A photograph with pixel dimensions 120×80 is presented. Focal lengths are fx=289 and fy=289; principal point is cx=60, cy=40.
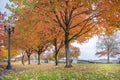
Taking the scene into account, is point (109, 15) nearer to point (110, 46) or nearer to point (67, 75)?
point (67, 75)

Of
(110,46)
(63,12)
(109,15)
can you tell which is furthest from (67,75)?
(110,46)

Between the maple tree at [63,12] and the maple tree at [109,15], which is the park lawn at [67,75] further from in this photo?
the maple tree at [63,12]

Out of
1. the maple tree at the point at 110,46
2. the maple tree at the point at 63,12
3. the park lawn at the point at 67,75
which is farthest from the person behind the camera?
the maple tree at the point at 110,46

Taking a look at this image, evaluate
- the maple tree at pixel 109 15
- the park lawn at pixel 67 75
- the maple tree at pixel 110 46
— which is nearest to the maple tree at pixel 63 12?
the maple tree at pixel 109 15

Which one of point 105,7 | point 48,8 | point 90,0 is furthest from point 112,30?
point 90,0

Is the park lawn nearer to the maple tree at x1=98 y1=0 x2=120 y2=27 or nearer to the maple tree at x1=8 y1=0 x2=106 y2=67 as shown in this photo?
the maple tree at x1=98 y1=0 x2=120 y2=27

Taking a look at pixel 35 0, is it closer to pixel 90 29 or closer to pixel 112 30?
pixel 90 29

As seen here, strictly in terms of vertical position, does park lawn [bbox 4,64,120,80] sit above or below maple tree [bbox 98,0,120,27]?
below

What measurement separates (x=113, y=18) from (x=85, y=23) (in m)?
Answer: 4.64

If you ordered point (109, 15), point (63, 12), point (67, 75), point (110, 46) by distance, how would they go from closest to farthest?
point (67, 75) → point (109, 15) → point (63, 12) → point (110, 46)

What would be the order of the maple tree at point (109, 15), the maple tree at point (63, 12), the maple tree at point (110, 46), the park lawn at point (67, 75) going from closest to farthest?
the park lawn at point (67, 75) → the maple tree at point (63, 12) → the maple tree at point (109, 15) → the maple tree at point (110, 46)

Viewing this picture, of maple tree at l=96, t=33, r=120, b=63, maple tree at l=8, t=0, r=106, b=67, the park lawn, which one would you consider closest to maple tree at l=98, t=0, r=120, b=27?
maple tree at l=8, t=0, r=106, b=67

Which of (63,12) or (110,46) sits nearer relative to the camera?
(63,12)

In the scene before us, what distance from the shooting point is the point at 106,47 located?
2975 inches
